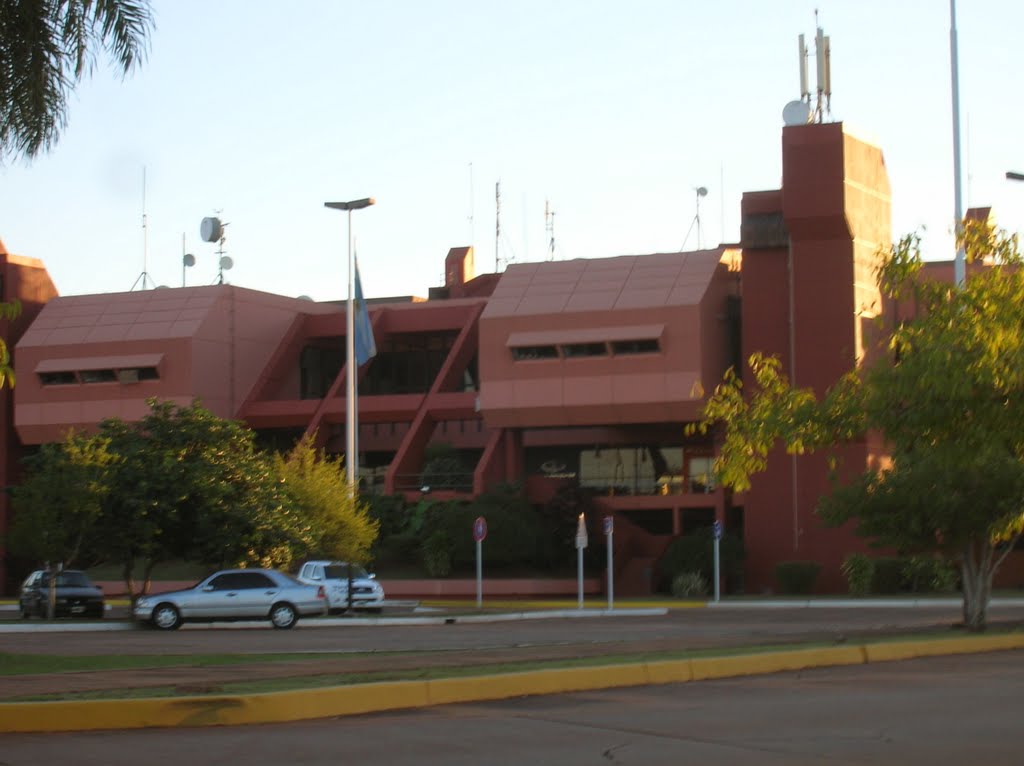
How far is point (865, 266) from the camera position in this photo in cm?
5134

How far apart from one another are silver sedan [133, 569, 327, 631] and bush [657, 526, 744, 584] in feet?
65.3

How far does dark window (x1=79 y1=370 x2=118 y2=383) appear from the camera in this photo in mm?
62031

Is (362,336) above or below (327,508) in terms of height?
above

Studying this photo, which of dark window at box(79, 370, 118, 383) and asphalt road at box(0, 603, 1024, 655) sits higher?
dark window at box(79, 370, 118, 383)

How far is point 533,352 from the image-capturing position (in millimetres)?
55969

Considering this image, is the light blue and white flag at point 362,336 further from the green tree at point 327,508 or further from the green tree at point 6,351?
the green tree at point 6,351

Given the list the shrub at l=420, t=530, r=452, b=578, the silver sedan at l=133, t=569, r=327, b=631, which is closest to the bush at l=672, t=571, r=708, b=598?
the shrub at l=420, t=530, r=452, b=578

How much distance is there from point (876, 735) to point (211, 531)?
28004 millimetres

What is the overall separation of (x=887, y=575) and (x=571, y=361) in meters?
13.6

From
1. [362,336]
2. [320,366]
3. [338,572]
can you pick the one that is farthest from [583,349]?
[338,572]

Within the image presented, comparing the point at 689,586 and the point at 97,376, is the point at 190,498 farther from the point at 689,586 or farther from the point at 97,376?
the point at 97,376

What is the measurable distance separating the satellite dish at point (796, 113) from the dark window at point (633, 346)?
9013mm

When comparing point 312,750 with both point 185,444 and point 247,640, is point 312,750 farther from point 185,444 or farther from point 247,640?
point 185,444

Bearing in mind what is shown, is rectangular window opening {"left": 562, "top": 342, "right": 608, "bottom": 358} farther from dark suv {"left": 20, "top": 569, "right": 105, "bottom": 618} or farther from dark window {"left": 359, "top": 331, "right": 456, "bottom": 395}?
dark suv {"left": 20, "top": 569, "right": 105, "bottom": 618}
